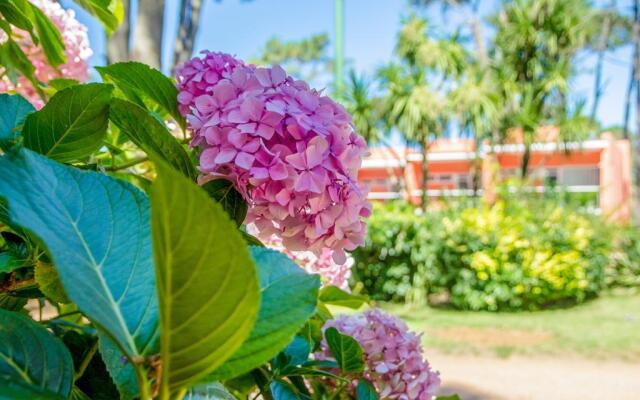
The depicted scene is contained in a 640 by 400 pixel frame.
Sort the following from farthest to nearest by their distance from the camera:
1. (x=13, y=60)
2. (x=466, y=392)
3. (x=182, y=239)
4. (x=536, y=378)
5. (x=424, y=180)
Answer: (x=424, y=180) < (x=536, y=378) < (x=466, y=392) < (x=13, y=60) < (x=182, y=239)

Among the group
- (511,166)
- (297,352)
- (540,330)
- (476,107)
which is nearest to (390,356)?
(297,352)

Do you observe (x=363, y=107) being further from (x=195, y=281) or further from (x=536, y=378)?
(x=195, y=281)

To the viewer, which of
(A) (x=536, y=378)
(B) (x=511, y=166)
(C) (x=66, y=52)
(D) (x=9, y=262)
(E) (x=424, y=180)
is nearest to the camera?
(D) (x=9, y=262)

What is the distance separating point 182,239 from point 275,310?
86mm

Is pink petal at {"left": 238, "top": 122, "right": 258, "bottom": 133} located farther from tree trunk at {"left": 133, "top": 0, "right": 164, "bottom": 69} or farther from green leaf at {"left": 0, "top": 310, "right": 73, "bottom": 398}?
tree trunk at {"left": 133, "top": 0, "right": 164, "bottom": 69}

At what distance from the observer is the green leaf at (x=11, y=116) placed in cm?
49

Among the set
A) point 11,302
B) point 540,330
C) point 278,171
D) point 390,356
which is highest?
point 278,171

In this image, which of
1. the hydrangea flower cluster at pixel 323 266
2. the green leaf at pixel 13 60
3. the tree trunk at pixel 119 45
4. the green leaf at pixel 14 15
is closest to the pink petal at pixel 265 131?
the green leaf at pixel 14 15

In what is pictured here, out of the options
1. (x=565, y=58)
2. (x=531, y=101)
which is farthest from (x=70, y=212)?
(x=565, y=58)

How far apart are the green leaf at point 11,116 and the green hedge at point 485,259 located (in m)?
6.67

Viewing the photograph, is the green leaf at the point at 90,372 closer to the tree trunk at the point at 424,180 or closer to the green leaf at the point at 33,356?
the green leaf at the point at 33,356

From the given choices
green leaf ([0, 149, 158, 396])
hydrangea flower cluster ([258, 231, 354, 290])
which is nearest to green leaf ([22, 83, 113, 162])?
green leaf ([0, 149, 158, 396])

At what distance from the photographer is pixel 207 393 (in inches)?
13.5

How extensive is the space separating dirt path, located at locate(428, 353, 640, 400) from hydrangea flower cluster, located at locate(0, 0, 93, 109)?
3.34 m
